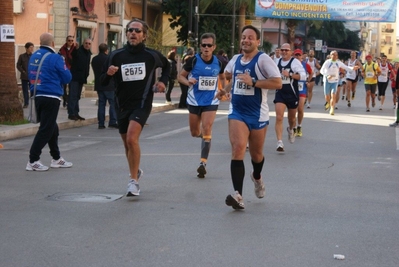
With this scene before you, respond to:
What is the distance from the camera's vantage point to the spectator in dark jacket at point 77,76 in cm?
2009

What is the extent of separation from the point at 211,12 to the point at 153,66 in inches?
1552

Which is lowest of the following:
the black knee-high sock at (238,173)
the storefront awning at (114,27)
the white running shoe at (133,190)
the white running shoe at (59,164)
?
the white running shoe at (59,164)

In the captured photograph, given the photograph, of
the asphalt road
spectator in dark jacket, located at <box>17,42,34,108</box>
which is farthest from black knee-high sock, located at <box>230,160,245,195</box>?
spectator in dark jacket, located at <box>17,42,34,108</box>

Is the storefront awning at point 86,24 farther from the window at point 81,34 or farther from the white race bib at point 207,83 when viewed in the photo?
the white race bib at point 207,83

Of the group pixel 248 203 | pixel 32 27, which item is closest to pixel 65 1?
pixel 32 27

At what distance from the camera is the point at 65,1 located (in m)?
34.2

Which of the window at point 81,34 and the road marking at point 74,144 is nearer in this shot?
the road marking at point 74,144

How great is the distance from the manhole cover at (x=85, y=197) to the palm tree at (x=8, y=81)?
29.5 feet

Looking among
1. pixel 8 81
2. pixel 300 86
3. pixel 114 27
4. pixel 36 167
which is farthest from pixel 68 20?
pixel 36 167

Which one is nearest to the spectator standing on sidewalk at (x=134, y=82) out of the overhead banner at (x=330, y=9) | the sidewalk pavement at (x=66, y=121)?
the sidewalk pavement at (x=66, y=121)

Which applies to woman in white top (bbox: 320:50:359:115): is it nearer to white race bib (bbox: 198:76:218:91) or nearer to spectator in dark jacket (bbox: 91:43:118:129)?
spectator in dark jacket (bbox: 91:43:118:129)

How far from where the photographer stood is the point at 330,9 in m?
45.1

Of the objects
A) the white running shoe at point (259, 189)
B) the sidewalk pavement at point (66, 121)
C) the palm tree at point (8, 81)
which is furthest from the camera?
the palm tree at point (8, 81)

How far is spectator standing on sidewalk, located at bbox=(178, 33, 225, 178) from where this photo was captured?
40.2 ft
